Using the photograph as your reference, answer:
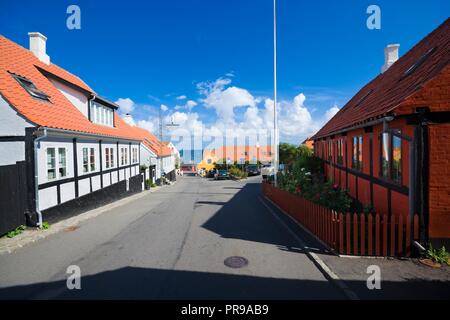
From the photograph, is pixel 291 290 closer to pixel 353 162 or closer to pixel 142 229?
pixel 142 229

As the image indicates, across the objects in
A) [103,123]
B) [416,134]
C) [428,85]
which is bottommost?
[416,134]

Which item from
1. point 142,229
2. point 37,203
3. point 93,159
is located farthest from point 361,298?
point 93,159

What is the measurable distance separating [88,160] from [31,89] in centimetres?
377

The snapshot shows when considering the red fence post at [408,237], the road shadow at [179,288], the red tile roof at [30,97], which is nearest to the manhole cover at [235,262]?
the road shadow at [179,288]

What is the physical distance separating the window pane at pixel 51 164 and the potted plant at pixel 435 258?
11673mm

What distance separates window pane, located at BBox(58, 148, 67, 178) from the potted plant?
1200 cm

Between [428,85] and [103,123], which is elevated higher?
[103,123]

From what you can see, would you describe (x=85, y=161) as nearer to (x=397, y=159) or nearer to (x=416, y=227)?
(x=397, y=159)

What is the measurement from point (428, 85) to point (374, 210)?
3901 millimetres

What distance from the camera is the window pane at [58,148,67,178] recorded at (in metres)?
9.36

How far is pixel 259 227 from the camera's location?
7.89m

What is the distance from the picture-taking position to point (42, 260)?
545 centimetres

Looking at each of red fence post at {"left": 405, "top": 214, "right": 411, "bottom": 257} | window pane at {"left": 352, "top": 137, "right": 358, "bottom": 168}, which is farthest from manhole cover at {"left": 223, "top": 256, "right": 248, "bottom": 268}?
window pane at {"left": 352, "top": 137, "right": 358, "bottom": 168}

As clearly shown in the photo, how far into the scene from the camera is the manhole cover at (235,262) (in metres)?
4.97
